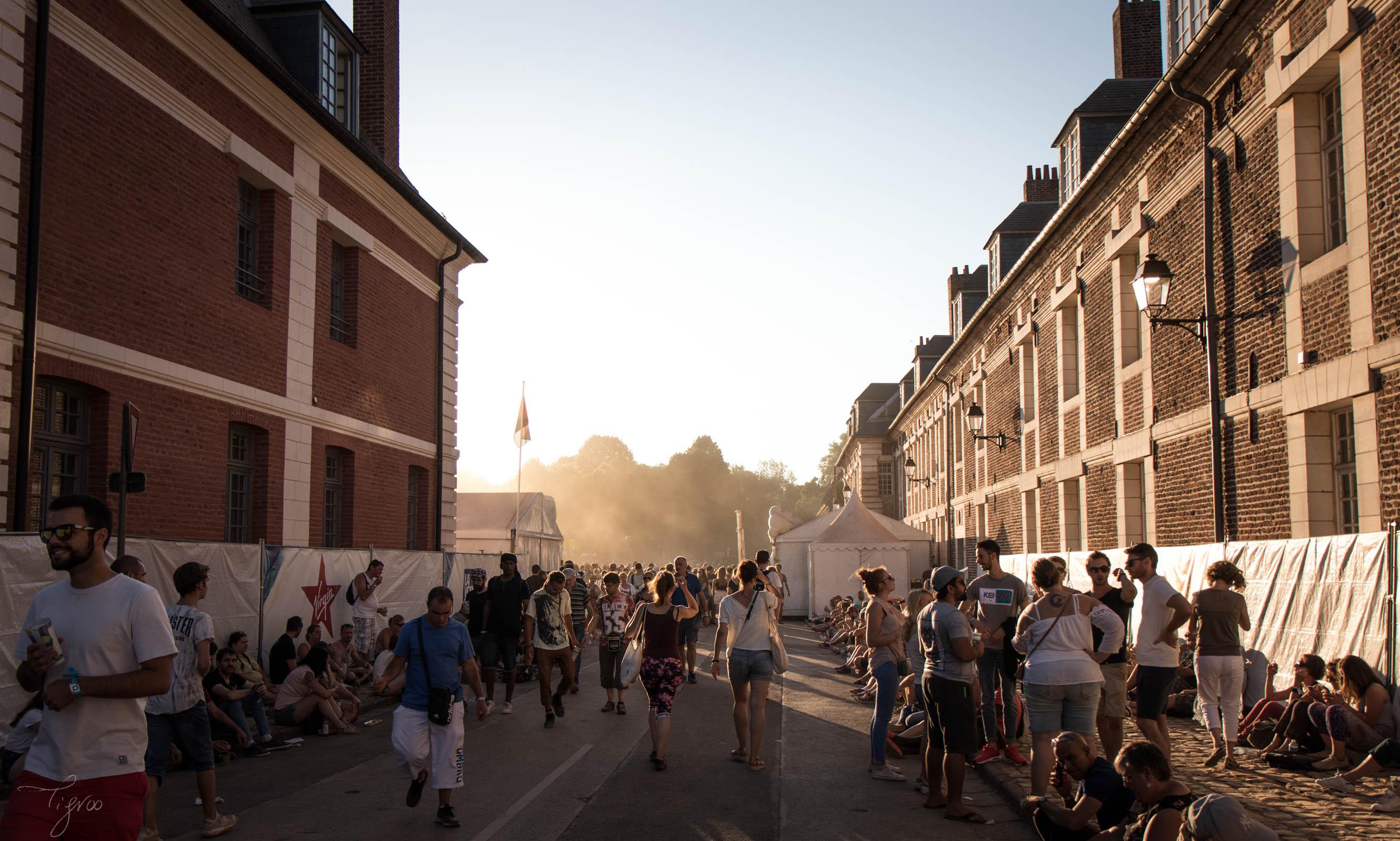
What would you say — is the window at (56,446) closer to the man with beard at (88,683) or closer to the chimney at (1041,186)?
the man with beard at (88,683)

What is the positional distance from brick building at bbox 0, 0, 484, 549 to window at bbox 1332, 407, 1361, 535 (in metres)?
14.1

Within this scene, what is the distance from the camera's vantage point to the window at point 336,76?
19.7 metres

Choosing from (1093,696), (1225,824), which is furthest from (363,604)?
(1225,824)

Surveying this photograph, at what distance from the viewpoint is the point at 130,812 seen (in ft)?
13.5

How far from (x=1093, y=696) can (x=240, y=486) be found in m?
13.2

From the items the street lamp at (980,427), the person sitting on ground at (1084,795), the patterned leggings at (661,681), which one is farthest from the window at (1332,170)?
the street lamp at (980,427)

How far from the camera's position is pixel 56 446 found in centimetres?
1209

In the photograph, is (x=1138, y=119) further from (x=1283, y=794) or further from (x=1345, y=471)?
(x=1283, y=794)

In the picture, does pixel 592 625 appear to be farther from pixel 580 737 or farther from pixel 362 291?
pixel 362 291

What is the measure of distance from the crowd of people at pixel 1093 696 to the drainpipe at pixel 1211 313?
377cm

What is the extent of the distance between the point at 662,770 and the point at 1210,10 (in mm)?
12709

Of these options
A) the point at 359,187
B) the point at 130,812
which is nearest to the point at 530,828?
the point at 130,812

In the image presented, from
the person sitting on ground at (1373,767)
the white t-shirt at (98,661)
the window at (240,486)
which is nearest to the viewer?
the white t-shirt at (98,661)

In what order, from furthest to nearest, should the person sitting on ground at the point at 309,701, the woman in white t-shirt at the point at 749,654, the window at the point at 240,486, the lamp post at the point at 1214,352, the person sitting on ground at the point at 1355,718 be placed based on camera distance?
1. the window at the point at 240,486
2. the lamp post at the point at 1214,352
3. the person sitting on ground at the point at 309,701
4. the woman in white t-shirt at the point at 749,654
5. the person sitting on ground at the point at 1355,718
